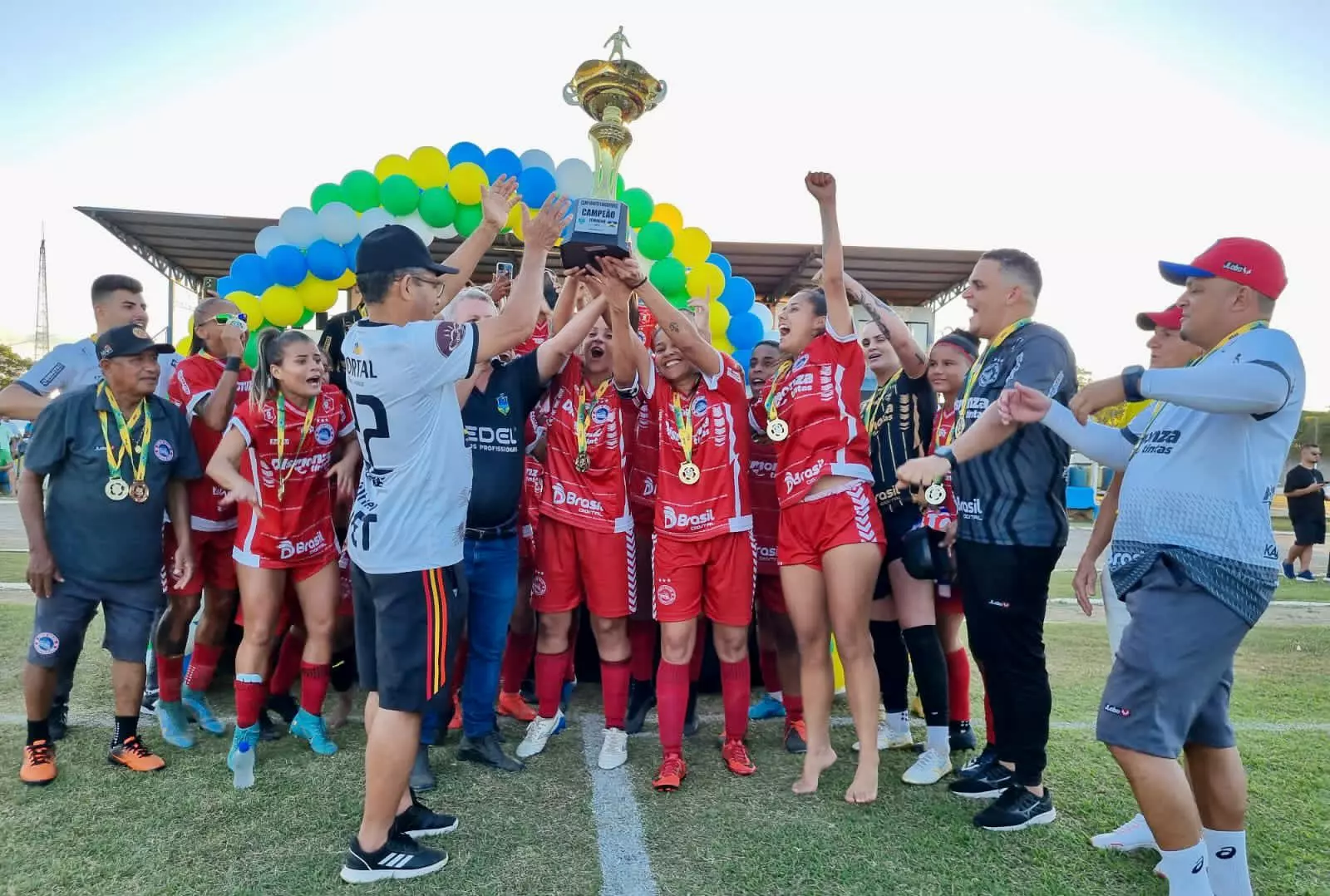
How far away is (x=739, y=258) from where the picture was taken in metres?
17.4

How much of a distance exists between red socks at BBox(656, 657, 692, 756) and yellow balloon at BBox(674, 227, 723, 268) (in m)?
4.40

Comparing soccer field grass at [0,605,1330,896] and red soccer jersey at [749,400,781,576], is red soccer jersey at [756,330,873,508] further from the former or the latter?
soccer field grass at [0,605,1330,896]

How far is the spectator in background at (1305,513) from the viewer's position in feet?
40.4

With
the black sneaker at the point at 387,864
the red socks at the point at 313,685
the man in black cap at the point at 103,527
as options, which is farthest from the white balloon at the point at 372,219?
the black sneaker at the point at 387,864

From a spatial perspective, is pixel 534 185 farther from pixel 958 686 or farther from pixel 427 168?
pixel 958 686

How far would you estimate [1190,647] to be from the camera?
2.43 m

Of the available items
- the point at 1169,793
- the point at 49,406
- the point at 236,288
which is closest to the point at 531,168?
the point at 236,288

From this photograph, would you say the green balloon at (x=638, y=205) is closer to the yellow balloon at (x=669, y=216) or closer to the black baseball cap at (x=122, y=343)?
the yellow balloon at (x=669, y=216)

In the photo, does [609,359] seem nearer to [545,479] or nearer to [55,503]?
[545,479]

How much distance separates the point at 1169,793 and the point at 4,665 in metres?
6.74

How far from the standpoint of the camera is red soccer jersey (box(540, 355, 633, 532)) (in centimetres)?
409

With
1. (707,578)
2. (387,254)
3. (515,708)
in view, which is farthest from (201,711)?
(387,254)

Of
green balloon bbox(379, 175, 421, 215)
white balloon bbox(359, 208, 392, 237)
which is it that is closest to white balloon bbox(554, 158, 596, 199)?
green balloon bbox(379, 175, 421, 215)

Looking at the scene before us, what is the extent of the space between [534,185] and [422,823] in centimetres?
509
